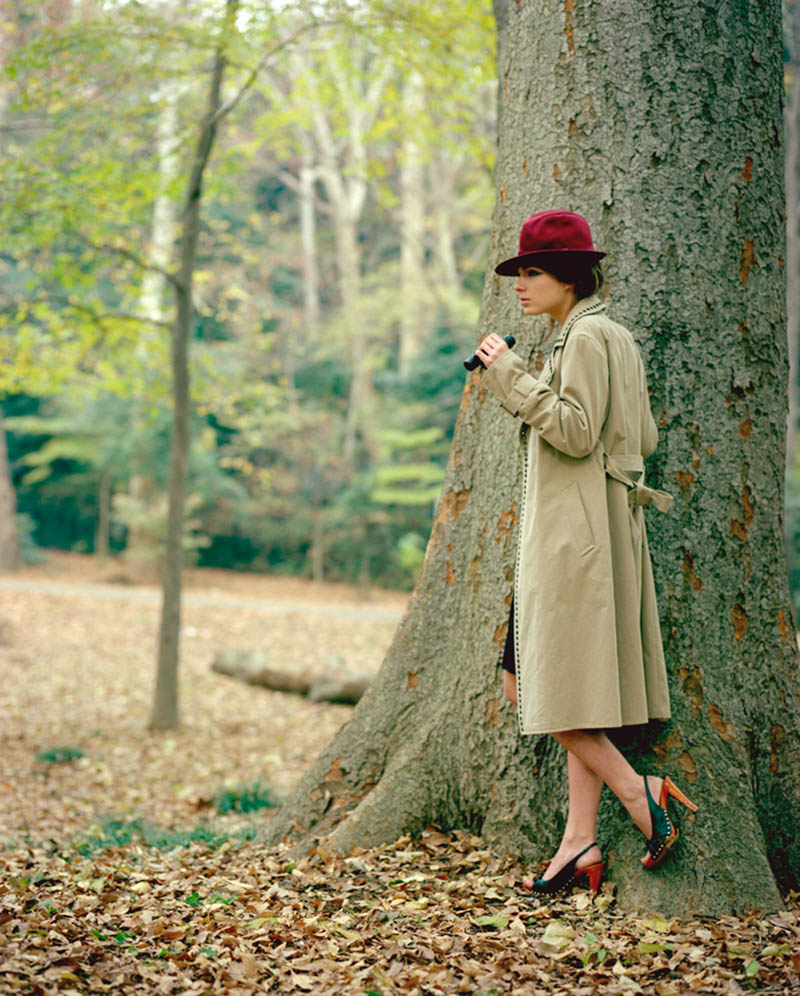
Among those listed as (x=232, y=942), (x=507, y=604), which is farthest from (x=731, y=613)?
(x=232, y=942)

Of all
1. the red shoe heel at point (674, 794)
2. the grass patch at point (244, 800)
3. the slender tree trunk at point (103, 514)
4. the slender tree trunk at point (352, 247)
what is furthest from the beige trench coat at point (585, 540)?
the slender tree trunk at point (103, 514)

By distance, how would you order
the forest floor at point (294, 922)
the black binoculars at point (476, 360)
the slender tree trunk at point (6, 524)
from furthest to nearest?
the slender tree trunk at point (6, 524), the black binoculars at point (476, 360), the forest floor at point (294, 922)

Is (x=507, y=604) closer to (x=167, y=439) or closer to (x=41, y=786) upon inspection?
(x=41, y=786)

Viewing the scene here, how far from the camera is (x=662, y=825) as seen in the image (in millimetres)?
2904

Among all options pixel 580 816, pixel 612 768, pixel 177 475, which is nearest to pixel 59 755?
pixel 177 475

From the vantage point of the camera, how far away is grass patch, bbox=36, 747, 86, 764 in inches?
281

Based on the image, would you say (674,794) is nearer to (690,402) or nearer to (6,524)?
(690,402)

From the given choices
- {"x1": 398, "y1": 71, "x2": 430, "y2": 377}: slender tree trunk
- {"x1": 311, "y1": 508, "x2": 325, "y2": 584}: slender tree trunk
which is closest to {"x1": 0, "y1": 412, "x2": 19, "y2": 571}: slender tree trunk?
{"x1": 311, "y1": 508, "x2": 325, "y2": 584}: slender tree trunk

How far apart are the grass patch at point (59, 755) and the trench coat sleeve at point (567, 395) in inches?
226

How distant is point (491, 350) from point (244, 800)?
4.09 meters

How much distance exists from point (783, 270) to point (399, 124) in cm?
904

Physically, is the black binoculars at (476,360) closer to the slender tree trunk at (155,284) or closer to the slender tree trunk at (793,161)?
the slender tree trunk at (155,284)

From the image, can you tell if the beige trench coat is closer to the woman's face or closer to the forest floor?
the woman's face

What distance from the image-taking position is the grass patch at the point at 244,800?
5.86 meters
